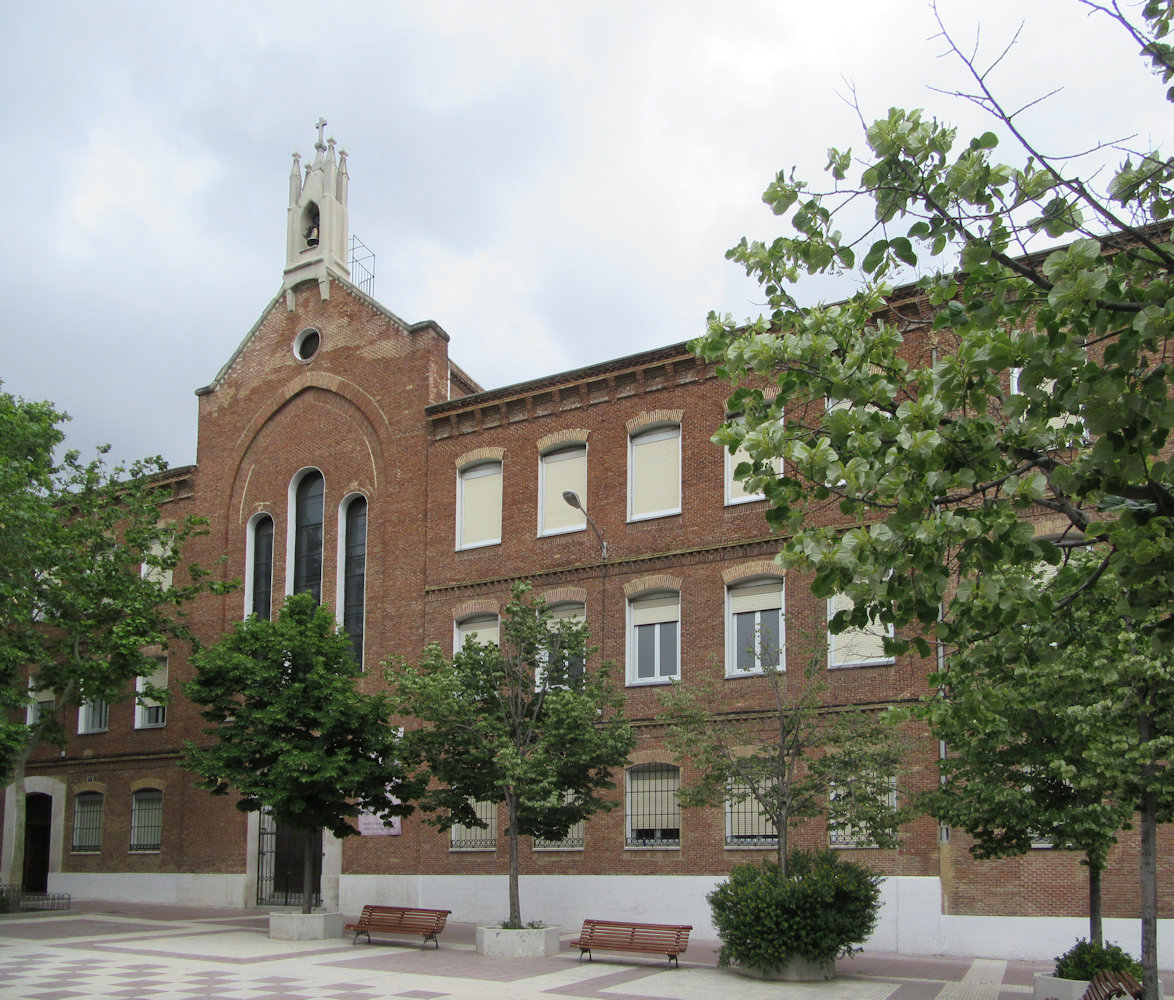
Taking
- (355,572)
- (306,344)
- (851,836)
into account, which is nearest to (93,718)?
(355,572)

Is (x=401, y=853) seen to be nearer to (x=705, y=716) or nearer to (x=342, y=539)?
(x=342, y=539)

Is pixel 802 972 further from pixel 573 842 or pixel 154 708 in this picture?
pixel 154 708

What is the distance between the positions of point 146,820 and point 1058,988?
24956 mm

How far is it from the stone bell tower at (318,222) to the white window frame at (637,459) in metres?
10.5

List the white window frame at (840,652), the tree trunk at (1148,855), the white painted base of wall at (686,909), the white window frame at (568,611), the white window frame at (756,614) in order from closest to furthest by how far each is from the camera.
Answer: the tree trunk at (1148,855), the white painted base of wall at (686,909), the white window frame at (840,652), the white window frame at (756,614), the white window frame at (568,611)

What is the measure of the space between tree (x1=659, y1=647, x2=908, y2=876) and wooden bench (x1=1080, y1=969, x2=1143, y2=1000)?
197 inches

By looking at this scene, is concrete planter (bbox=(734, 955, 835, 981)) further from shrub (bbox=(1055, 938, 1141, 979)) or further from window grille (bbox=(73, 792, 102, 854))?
window grille (bbox=(73, 792, 102, 854))

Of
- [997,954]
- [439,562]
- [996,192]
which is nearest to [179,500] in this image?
[439,562]

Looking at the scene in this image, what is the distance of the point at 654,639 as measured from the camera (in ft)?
81.0

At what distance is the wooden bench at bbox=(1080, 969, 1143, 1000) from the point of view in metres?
12.0

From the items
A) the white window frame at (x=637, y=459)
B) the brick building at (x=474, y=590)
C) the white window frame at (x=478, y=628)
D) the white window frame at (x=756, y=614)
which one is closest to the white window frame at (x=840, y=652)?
the brick building at (x=474, y=590)

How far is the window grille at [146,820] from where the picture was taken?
3148cm

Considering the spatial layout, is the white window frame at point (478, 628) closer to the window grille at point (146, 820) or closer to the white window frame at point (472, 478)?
the white window frame at point (472, 478)

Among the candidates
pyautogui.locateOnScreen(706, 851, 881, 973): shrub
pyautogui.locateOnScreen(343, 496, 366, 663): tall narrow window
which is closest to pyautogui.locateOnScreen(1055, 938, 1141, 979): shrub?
pyautogui.locateOnScreen(706, 851, 881, 973): shrub
